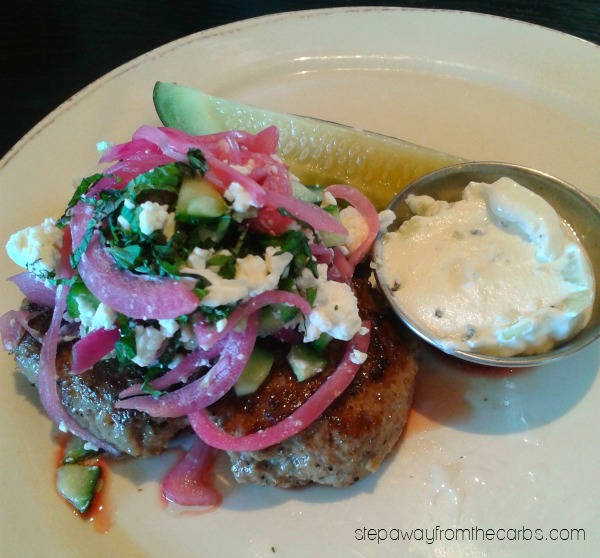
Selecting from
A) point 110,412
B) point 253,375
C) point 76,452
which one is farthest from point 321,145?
point 76,452

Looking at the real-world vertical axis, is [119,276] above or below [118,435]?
above

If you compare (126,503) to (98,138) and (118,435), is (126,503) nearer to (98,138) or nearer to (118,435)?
(118,435)

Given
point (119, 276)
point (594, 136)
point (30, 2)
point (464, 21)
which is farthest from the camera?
point (30, 2)

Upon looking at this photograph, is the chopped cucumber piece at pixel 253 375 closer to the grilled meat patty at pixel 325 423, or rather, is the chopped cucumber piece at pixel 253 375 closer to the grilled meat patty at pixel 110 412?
the grilled meat patty at pixel 325 423

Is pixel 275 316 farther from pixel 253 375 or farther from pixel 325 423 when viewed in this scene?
pixel 325 423

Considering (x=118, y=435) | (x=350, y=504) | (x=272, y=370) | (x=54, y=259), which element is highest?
(x=54, y=259)

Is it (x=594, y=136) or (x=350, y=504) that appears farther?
(x=594, y=136)

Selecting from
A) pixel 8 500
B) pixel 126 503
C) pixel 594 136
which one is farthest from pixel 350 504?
pixel 594 136

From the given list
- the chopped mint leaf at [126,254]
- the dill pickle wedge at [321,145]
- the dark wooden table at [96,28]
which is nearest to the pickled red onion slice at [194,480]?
the chopped mint leaf at [126,254]
